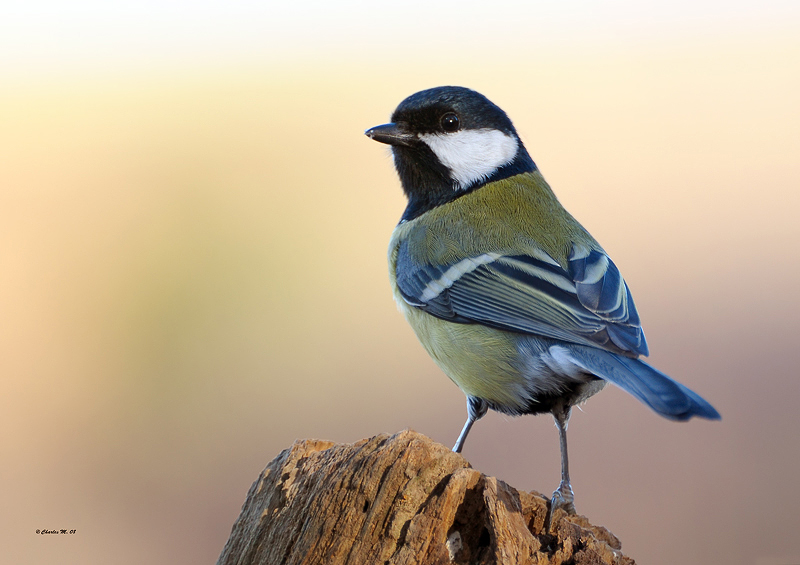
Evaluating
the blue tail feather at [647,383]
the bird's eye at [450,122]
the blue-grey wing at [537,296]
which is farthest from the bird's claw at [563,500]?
the bird's eye at [450,122]

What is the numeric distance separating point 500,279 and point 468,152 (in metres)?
0.90

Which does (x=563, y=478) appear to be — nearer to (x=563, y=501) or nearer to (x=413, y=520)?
(x=563, y=501)

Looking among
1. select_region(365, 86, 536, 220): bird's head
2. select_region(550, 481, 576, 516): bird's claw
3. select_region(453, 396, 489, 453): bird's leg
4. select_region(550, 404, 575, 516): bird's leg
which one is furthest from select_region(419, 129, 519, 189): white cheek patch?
select_region(550, 481, 576, 516): bird's claw

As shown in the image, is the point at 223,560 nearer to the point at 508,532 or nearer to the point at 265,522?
the point at 265,522

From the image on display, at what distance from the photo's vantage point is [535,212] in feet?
11.2

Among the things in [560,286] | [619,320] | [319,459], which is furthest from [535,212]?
[319,459]

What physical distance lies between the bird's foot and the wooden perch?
0.08 feet

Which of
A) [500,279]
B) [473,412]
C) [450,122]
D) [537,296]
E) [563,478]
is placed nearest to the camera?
[563,478]

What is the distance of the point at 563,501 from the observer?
8.07ft

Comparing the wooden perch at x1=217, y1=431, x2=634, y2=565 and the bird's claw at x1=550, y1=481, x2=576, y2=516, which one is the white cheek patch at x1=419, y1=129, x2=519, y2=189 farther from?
the wooden perch at x1=217, y1=431, x2=634, y2=565

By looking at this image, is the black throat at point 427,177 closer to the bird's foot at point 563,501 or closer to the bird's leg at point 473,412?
the bird's leg at point 473,412

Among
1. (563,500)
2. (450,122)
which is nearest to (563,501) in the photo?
(563,500)

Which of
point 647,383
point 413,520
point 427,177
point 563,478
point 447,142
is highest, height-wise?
point 447,142

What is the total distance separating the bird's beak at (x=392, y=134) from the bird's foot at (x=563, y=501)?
1844 mm
